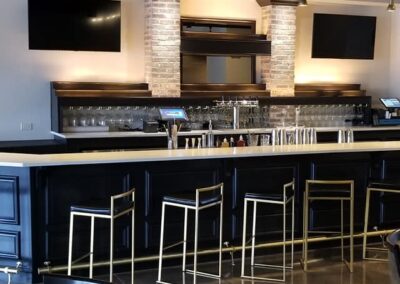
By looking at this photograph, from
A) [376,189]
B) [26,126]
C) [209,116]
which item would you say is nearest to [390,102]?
[209,116]

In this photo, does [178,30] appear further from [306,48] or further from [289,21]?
[306,48]

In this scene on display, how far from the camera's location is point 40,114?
797cm

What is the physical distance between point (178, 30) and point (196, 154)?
11.7ft

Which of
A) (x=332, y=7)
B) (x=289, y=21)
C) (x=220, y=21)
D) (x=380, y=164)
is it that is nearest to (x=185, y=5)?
(x=220, y=21)

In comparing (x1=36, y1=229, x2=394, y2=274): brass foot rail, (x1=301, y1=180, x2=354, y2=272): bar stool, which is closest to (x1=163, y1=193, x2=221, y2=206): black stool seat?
(x1=36, y1=229, x2=394, y2=274): brass foot rail

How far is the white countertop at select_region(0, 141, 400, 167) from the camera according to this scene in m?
4.70

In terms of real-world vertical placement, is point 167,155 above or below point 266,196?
above

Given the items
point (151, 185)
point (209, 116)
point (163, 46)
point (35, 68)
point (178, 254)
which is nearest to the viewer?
point (151, 185)

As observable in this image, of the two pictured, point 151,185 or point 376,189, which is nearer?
point 151,185

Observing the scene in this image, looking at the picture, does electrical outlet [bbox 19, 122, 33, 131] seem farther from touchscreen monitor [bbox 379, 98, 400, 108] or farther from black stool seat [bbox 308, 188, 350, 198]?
touchscreen monitor [bbox 379, 98, 400, 108]

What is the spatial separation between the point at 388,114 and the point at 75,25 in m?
4.99

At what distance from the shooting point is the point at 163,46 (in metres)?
8.31

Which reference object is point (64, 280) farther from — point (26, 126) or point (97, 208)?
point (26, 126)

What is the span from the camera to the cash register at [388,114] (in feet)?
31.1
